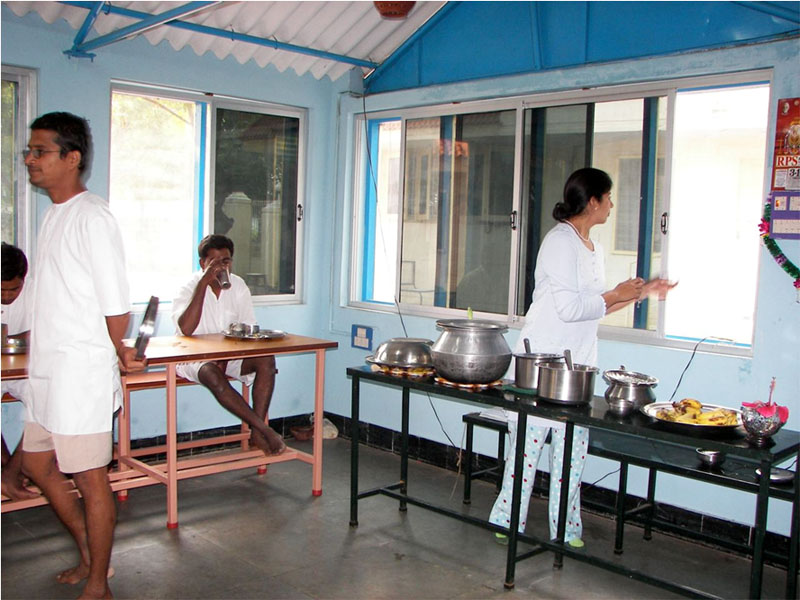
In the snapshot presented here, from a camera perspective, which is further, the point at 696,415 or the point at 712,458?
the point at 712,458

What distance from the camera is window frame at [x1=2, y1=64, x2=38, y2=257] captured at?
4.54 meters

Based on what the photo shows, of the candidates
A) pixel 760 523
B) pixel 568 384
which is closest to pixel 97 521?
pixel 568 384

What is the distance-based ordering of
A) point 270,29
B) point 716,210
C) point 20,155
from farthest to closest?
point 270,29
point 20,155
point 716,210

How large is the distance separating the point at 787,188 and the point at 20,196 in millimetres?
4124

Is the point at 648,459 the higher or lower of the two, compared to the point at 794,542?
higher

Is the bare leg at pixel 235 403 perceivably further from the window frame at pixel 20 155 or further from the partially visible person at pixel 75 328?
the partially visible person at pixel 75 328

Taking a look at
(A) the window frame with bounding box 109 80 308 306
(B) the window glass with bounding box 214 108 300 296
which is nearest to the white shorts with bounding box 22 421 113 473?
(A) the window frame with bounding box 109 80 308 306

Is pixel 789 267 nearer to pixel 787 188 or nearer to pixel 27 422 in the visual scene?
pixel 787 188

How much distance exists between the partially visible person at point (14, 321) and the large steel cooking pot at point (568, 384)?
248cm

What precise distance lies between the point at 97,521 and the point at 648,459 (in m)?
2.36

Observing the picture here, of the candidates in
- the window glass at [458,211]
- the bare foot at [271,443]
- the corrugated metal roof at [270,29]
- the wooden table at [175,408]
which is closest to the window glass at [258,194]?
the corrugated metal roof at [270,29]

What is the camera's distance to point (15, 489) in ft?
12.5

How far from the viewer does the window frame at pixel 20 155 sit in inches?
179

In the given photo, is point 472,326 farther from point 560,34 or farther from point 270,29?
point 270,29
